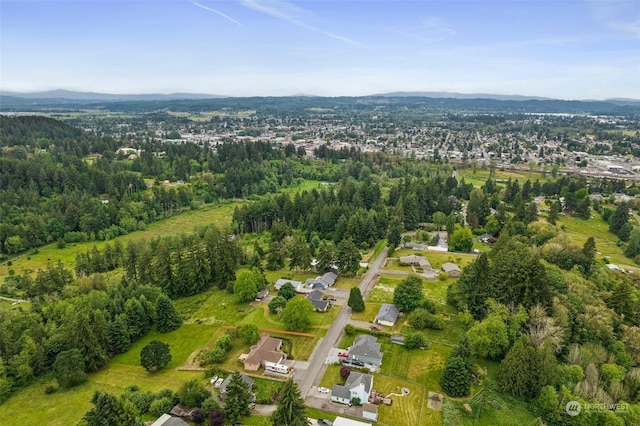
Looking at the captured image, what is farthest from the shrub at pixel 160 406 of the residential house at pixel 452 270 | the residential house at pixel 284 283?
the residential house at pixel 452 270

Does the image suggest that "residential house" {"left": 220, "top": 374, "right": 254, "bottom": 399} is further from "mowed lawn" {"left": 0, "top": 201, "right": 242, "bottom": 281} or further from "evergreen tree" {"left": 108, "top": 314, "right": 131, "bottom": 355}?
"mowed lawn" {"left": 0, "top": 201, "right": 242, "bottom": 281}

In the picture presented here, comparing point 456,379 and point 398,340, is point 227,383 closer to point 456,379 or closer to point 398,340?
point 398,340

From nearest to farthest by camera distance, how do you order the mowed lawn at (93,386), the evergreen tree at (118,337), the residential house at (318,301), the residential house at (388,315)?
the mowed lawn at (93,386) < the evergreen tree at (118,337) < the residential house at (388,315) < the residential house at (318,301)

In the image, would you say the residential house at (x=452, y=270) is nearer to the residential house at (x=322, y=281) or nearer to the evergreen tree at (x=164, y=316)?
the residential house at (x=322, y=281)

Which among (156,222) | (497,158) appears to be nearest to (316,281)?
(156,222)

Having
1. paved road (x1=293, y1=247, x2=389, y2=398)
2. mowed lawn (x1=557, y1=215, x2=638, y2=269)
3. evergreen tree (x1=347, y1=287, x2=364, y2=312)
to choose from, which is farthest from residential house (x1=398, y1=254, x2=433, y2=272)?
mowed lawn (x1=557, y1=215, x2=638, y2=269)

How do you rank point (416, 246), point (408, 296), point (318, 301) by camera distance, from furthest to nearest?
point (416, 246), point (318, 301), point (408, 296)

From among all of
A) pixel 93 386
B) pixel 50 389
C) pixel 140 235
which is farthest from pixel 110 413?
pixel 140 235
